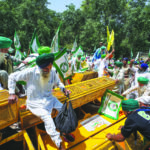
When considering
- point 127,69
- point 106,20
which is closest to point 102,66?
point 127,69

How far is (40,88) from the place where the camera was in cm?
217

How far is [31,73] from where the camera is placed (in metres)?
2.06

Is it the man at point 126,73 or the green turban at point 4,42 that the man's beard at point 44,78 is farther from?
the man at point 126,73

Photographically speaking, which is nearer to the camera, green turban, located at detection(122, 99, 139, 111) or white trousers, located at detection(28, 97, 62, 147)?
white trousers, located at detection(28, 97, 62, 147)

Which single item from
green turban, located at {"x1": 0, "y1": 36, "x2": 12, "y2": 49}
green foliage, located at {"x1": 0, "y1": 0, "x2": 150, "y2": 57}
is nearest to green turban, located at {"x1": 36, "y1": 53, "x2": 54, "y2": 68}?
green turban, located at {"x1": 0, "y1": 36, "x2": 12, "y2": 49}

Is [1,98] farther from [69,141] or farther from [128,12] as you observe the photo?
[128,12]

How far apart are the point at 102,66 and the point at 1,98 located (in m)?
4.82

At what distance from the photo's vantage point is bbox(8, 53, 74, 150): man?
194 centimetres

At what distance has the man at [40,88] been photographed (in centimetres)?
194

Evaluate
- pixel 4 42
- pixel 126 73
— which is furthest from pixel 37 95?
pixel 126 73

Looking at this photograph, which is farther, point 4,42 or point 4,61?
point 4,61

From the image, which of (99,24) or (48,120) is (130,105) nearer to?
(48,120)

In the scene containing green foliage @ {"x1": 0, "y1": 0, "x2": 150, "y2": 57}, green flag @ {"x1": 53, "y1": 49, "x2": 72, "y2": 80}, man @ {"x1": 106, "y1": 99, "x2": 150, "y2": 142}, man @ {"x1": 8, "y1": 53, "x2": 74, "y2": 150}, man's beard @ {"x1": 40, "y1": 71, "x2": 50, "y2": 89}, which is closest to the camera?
man @ {"x1": 106, "y1": 99, "x2": 150, "y2": 142}

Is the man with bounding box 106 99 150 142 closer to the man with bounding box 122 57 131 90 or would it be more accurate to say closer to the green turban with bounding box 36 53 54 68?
the green turban with bounding box 36 53 54 68
